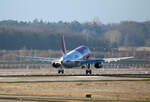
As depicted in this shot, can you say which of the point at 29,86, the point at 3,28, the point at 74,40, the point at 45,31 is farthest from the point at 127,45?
the point at 29,86

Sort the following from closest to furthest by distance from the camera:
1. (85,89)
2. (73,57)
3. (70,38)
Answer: (85,89) → (73,57) → (70,38)

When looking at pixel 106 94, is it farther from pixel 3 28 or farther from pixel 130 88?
pixel 3 28

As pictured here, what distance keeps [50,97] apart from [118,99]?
6.47m

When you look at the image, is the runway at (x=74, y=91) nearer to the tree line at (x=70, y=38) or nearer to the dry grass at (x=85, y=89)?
the dry grass at (x=85, y=89)

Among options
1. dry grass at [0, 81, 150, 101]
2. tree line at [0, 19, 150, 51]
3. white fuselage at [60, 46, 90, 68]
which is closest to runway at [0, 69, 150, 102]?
dry grass at [0, 81, 150, 101]

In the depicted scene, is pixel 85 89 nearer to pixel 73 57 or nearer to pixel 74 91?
pixel 74 91

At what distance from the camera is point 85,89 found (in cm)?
5850

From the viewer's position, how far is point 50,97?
49.7m

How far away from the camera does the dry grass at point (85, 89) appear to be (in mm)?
52059

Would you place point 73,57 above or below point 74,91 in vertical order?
above

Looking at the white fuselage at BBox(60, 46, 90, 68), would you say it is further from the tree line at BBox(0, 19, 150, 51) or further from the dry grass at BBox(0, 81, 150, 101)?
the tree line at BBox(0, 19, 150, 51)

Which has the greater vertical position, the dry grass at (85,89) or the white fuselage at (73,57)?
the white fuselage at (73,57)

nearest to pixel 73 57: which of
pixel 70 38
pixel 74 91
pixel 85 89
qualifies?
pixel 85 89

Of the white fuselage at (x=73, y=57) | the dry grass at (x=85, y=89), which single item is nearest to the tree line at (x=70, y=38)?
the white fuselage at (x=73, y=57)
